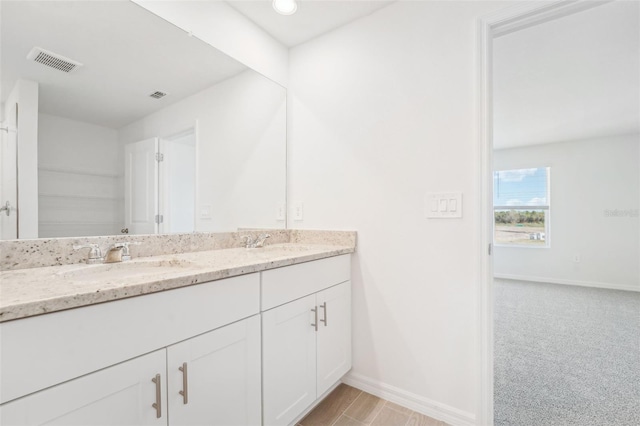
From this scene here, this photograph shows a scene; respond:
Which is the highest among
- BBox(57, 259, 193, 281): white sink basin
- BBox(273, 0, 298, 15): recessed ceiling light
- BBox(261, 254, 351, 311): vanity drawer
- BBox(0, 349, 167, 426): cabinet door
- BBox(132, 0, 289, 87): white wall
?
BBox(273, 0, 298, 15): recessed ceiling light

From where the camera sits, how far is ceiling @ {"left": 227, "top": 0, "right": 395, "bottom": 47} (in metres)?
1.74

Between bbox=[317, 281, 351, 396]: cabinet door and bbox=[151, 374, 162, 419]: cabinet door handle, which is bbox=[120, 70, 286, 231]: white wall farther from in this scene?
bbox=[151, 374, 162, 419]: cabinet door handle

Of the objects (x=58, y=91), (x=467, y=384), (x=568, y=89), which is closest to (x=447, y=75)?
(x=467, y=384)

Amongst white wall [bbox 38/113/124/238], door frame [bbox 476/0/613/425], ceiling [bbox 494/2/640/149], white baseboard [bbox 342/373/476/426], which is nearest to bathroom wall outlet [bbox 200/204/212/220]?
white wall [bbox 38/113/124/238]

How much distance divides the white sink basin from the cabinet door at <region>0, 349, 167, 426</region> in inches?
13.0

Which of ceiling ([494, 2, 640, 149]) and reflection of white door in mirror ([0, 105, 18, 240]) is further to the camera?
ceiling ([494, 2, 640, 149])

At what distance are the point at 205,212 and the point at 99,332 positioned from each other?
1026 mm

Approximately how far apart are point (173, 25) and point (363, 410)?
2.28m

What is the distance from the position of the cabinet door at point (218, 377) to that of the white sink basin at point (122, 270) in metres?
0.29

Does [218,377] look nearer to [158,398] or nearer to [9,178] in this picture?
[158,398]

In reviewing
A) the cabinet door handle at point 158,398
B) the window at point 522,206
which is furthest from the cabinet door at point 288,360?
the window at point 522,206

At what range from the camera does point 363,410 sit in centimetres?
161

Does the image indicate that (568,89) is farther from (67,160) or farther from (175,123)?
(67,160)

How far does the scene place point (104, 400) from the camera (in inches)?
30.5
